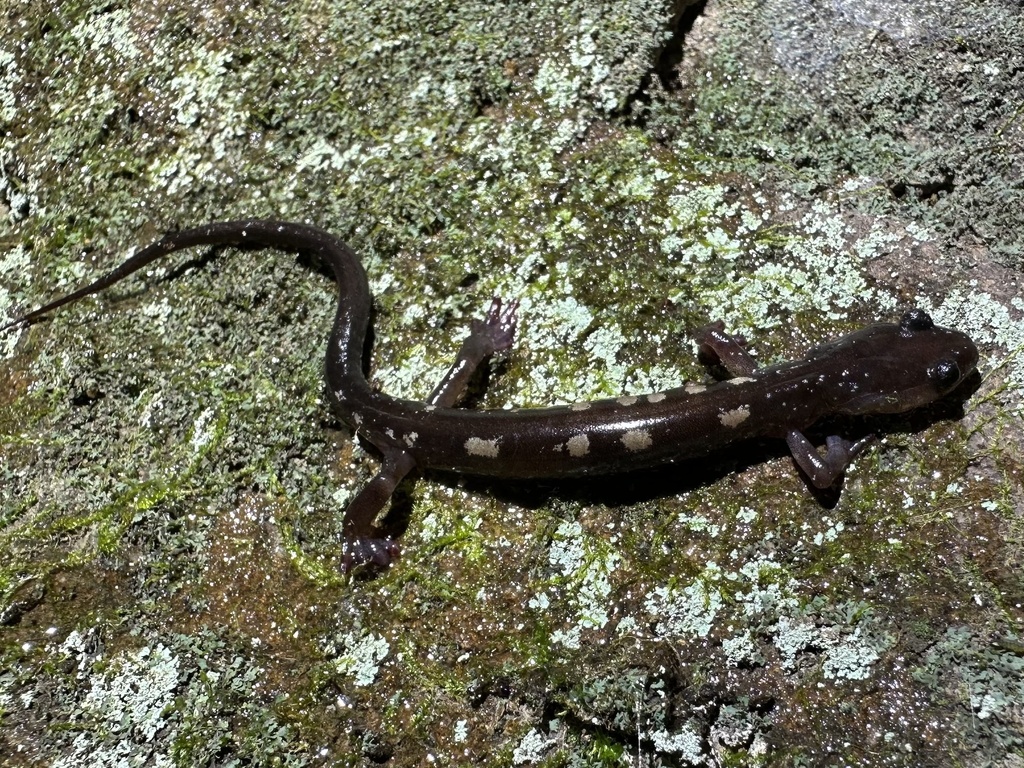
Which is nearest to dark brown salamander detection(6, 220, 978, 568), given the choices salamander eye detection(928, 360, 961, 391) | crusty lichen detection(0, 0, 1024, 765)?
salamander eye detection(928, 360, 961, 391)

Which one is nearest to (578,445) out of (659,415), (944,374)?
(659,415)

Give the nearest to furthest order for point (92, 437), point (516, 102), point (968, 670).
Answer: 1. point (968, 670)
2. point (92, 437)
3. point (516, 102)

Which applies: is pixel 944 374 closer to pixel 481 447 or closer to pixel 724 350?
pixel 724 350

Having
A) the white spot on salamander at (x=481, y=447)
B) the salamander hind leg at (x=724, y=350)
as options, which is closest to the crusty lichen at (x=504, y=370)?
the salamander hind leg at (x=724, y=350)

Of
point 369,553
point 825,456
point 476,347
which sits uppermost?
point 476,347

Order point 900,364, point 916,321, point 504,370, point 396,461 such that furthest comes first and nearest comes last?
point 504,370 < point 396,461 < point 916,321 < point 900,364

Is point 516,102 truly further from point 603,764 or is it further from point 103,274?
point 603,764

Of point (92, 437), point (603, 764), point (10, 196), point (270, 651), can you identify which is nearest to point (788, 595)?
point (603, 764)

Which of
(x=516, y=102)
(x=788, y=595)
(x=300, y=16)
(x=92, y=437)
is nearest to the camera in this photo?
(x=788, y=595)
